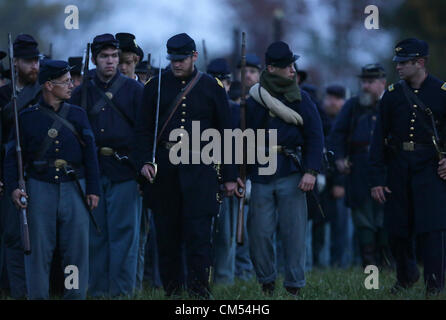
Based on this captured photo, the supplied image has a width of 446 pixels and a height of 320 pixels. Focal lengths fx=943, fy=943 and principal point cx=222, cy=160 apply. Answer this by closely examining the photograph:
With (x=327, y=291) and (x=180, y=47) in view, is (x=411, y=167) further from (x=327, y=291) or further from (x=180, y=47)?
(x=180, y=47)

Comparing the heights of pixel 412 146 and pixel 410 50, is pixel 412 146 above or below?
below

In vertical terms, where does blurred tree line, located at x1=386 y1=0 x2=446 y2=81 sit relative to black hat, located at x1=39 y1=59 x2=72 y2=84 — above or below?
above

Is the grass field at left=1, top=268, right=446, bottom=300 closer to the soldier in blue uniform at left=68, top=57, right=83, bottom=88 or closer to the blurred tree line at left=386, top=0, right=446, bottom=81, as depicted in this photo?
the soldier in blue uniform at left=68, top=57, right=83, bottom=88

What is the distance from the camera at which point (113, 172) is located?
9242mm

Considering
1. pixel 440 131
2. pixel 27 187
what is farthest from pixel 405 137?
pixel 27 187

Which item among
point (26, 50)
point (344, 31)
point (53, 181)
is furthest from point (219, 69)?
point (344, 31)

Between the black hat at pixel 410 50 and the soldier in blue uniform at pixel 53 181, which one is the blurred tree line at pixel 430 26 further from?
the soldier in blue uniform at pixel 53 181

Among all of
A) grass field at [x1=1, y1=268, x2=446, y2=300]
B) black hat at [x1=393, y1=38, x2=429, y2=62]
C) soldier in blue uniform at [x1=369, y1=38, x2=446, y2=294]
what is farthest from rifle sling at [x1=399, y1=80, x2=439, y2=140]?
grass field at [x1=1, y1=268, x2=446, y2=300]

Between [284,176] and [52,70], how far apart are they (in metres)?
2.34

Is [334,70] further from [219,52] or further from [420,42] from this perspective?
[420,42]

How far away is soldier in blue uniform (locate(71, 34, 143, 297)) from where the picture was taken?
925cm

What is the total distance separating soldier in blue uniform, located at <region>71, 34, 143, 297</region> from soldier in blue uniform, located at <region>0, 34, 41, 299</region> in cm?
47

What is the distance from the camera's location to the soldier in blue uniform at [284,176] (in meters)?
8.80

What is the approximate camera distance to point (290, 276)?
28.8 ft
